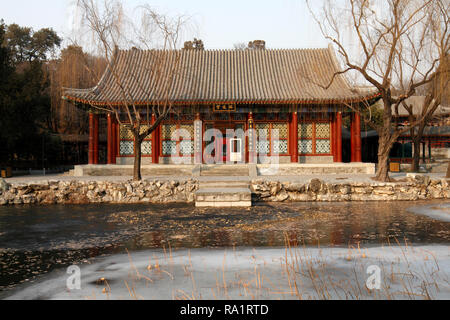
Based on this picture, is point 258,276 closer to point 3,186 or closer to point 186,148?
point 3,186

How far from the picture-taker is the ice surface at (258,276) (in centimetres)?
384

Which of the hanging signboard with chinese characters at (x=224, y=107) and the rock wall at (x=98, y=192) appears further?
the hanging signboard with chinese characters at (x=224, y=107)

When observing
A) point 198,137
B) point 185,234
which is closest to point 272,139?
point 198,137

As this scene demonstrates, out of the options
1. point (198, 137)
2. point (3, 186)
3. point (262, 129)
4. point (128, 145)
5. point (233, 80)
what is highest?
point (233, 80)

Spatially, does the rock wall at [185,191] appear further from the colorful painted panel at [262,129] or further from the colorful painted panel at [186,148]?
the colorful painted panel at [262,129]

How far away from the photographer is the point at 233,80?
20266 millimetres

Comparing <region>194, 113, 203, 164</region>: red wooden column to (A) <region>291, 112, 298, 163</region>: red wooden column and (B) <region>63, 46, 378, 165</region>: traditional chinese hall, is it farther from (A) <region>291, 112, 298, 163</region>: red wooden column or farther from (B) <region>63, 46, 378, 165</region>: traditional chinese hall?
(A) <region>291, 112, 298, 163</region>: red wooden column

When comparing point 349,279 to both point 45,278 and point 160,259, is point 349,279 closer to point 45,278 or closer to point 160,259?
point 160,259

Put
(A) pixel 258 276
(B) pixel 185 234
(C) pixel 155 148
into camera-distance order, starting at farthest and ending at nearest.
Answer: (C) pixel 155 148 < (B) pixel 185 234 < (A) pixel 258 276

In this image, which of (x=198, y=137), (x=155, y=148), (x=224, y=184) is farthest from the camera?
(x=198, y=137)

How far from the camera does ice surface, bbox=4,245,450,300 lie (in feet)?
12.6

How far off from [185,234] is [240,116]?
1299cm

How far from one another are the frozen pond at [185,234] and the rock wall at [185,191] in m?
1.17

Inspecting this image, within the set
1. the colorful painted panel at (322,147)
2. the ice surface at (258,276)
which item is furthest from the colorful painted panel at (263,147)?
the ice surface at (258,276)
